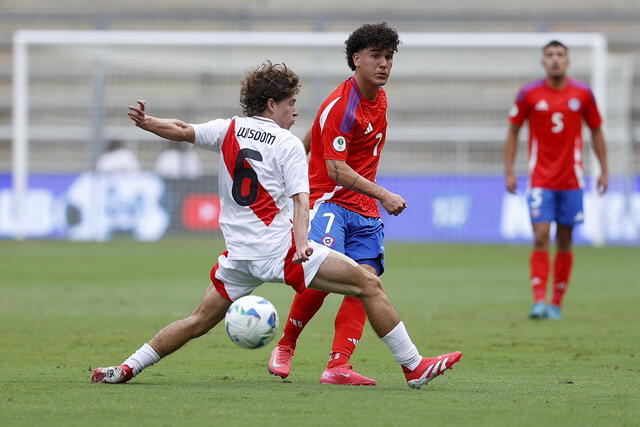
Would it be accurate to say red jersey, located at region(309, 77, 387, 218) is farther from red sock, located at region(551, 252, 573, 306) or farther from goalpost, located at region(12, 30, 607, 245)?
goalpost, located at region(12, 30, 607, 245)

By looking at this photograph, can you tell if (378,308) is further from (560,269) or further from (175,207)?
(175,207)

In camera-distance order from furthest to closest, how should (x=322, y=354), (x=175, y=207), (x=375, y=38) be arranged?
(x=175, y=207), (x=322, y=354), (x=375, y=38)

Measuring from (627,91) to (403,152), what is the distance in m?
5.02

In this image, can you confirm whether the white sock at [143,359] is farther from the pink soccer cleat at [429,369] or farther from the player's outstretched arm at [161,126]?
the pink soccer cleat at [429,369]

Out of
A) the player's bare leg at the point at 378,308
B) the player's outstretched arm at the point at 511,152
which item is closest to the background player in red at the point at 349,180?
the player's bare leg at the point at 378,308

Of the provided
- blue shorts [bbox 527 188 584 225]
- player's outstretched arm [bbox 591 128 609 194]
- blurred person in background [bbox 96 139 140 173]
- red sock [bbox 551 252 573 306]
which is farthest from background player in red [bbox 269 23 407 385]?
blurred person in background [bbox 96 139 140 173]

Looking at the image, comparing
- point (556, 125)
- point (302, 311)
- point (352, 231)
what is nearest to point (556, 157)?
point (556, 125)

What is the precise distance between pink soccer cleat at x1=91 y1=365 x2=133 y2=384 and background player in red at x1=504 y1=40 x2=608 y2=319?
231 inches

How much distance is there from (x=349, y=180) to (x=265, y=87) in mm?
780

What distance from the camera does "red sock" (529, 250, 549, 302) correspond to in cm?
1163

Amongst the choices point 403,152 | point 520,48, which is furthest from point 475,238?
point 520,48

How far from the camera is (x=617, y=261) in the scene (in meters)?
18.9

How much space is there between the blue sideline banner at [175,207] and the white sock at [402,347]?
16.3m

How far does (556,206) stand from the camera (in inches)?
472
